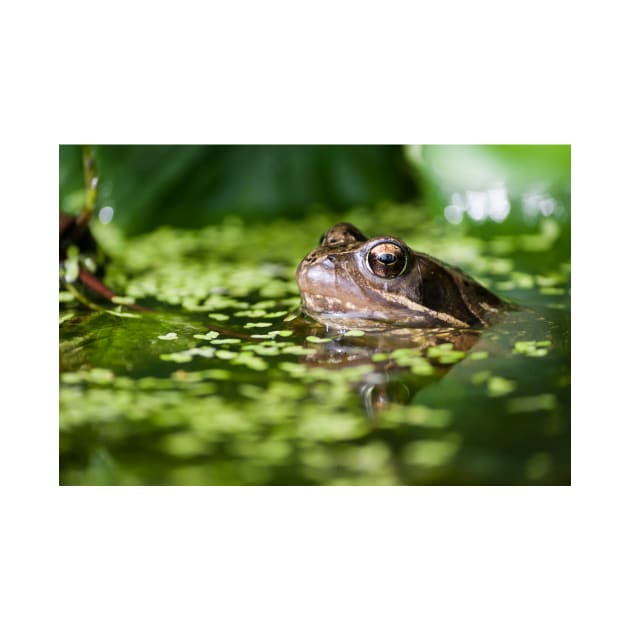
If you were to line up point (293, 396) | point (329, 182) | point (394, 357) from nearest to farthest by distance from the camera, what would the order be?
point (293, 396) → point (394, 357) → point (329, 182)

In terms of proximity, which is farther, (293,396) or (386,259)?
(386,259)

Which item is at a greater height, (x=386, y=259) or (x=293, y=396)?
(x=386, y=259)

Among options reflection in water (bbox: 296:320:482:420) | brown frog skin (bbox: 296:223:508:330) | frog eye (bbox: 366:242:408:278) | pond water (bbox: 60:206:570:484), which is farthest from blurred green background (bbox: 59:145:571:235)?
reflection in water (bbox: 296:320:482:420)

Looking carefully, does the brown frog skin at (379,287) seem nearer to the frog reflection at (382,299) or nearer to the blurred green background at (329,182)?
the frog reflection at (382,299)

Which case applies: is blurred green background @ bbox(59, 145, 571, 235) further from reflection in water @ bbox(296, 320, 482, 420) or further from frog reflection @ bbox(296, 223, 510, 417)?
reflection in water @ bbox(296, 320, 482, 420)

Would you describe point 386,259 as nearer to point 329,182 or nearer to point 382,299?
point 382,299

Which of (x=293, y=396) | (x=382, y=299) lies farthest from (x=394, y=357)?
(x=293, y=396)

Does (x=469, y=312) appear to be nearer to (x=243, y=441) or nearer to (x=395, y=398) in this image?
(x=395, y=398)
